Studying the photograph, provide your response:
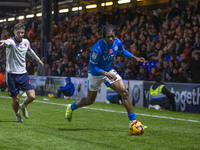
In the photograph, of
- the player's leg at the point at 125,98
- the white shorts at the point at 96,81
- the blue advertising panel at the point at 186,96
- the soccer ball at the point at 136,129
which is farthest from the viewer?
the blue advertising panel at the point at 186,96

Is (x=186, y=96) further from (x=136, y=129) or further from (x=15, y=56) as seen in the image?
(x=15, y=56)

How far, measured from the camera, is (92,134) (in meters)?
8.24

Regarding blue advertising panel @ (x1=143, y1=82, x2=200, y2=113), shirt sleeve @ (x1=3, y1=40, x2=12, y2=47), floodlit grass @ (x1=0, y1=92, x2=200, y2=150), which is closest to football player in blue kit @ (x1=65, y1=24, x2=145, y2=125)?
floodlit grass @ (x1=0, y1=92, x2=200, y2=150)

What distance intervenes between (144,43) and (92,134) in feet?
36.3

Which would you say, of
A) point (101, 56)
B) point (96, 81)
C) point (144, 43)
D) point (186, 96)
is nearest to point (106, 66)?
point (101, 56)

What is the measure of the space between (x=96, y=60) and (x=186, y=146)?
105 inches

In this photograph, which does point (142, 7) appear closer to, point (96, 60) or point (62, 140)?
point (96, 60)

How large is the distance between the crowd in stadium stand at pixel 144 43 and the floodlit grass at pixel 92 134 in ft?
14.6

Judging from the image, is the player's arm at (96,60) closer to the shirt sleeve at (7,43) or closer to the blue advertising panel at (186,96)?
the shirt sleeve at (7,43)

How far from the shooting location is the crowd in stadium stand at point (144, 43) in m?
15.7

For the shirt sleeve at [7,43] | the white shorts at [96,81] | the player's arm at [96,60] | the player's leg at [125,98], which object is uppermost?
the shirt sleeve at [7,43]

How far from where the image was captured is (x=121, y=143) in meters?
7.15

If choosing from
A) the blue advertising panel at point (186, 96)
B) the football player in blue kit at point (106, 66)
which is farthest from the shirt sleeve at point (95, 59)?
the blue advertising panel at point (186, 96)

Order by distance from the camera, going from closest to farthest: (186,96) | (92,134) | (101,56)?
1. (92,134)
2. (101,56)
3. (186,96)
